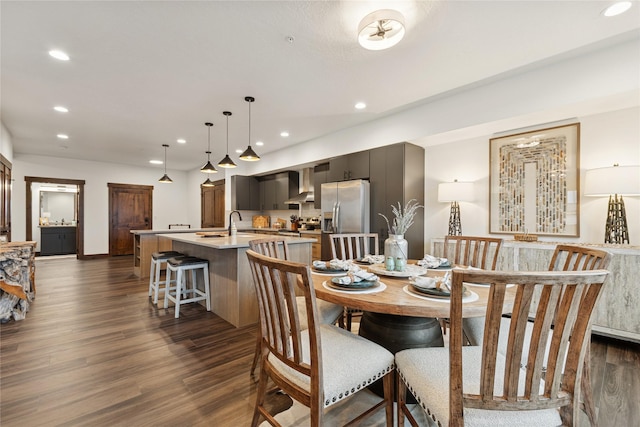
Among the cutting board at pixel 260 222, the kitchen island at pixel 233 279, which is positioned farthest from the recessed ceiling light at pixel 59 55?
the cutting board at pixel 260 222

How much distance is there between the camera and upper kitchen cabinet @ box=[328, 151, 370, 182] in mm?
4445

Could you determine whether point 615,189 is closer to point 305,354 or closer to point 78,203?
Result: point 305,354

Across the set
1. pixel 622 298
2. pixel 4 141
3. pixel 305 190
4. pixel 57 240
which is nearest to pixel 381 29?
pixel 622 298

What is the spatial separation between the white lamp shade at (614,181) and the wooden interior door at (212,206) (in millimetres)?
7566

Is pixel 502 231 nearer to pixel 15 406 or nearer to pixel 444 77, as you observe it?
pixel 444 77

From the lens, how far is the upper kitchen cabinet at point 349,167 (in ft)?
14.6

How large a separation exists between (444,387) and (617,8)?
109 inches

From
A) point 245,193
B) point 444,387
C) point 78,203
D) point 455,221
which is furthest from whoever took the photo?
point 78,203

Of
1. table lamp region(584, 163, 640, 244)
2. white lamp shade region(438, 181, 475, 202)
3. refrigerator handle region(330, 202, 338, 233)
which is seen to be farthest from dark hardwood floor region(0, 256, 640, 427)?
refrigerator handle region(330, 202, 338, 233)

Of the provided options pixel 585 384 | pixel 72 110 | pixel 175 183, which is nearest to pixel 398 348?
pixel 585 384

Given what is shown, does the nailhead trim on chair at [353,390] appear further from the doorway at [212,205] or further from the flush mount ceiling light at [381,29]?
the doorway at [212,205]

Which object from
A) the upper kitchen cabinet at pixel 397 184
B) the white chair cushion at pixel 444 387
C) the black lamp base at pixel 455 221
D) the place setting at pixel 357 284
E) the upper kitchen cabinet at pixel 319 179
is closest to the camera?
A: the white chair cushion at pixel 444 387

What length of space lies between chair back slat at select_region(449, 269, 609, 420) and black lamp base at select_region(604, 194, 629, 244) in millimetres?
2625

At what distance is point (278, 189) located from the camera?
22.6 feet
